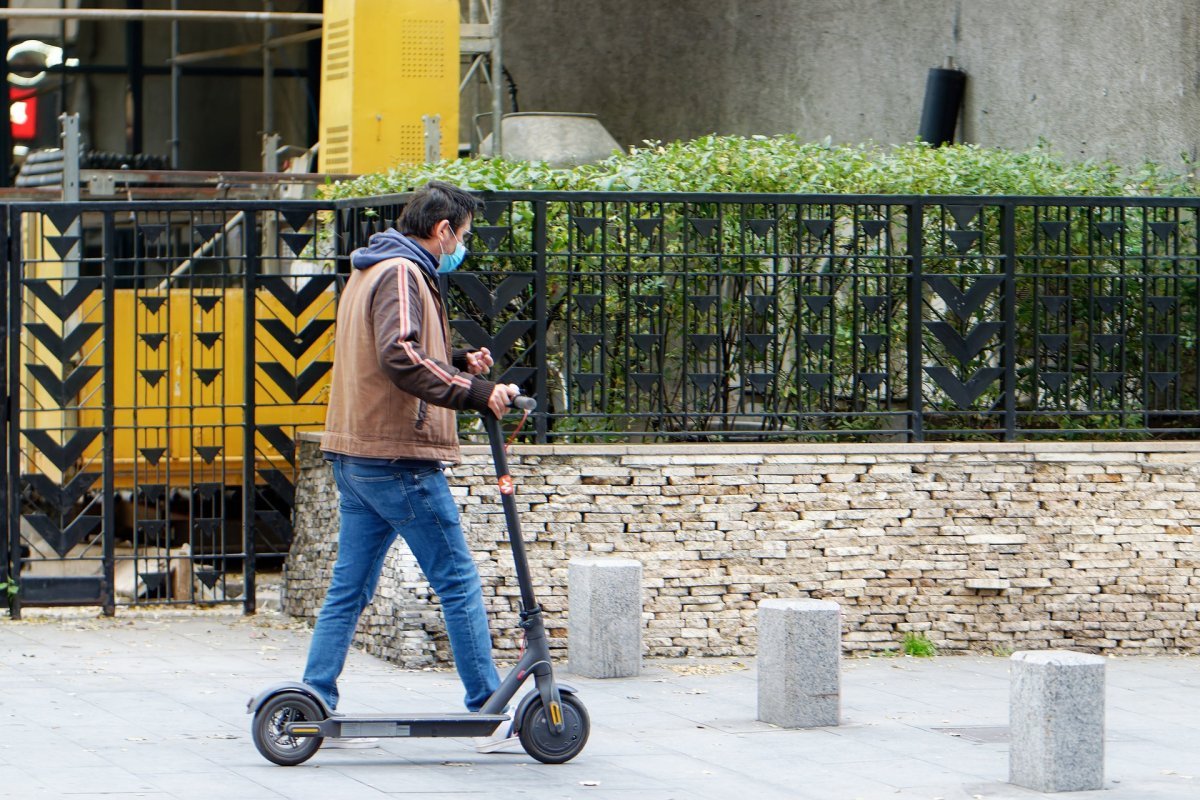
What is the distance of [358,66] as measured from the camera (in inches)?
557

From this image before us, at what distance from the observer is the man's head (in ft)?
21.6

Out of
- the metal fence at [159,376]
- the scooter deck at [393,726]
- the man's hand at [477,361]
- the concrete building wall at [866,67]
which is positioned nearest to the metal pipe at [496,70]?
the concrete building wall at [866,67]

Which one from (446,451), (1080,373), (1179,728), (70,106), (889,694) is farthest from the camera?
(70,106)

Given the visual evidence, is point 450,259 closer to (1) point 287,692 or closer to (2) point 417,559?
(2) point 417,559

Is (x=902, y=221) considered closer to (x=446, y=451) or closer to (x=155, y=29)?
(x=446, y=451)

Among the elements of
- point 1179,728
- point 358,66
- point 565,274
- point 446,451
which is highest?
point 358,66

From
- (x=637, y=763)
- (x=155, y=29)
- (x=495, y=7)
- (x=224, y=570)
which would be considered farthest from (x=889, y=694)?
(x=155, y=29)

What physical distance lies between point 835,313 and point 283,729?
427 cm

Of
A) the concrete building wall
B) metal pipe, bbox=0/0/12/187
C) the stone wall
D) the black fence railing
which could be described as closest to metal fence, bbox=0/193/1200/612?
the black fence railing

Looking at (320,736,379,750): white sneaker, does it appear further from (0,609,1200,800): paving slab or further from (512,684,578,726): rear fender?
(512,684,578,726): rear fender

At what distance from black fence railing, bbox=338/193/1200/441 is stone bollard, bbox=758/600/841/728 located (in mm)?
2043

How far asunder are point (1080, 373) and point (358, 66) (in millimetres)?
6852

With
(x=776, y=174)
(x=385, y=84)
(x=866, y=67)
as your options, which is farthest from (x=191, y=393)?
(x=866, y=67)

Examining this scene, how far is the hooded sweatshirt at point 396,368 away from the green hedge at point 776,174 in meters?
3.01
